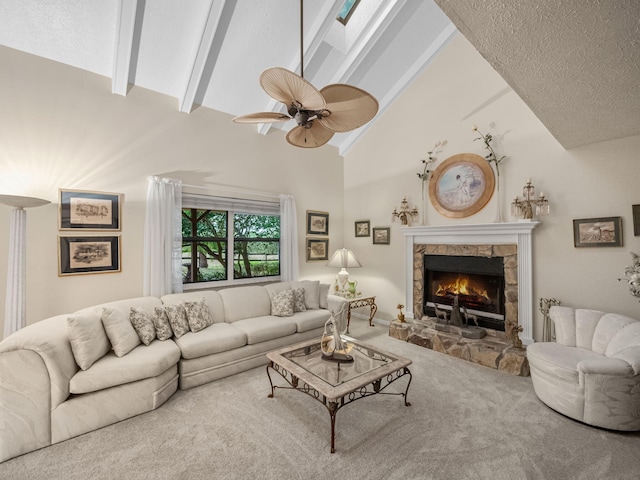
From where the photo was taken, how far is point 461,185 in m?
4.14

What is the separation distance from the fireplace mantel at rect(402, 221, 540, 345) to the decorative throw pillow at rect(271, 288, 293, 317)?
7.55 feet

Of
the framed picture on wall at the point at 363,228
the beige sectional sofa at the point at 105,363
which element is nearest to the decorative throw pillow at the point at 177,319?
the beige sectional sofa at the point at 105,363

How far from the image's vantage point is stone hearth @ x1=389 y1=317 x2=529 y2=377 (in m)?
3.11

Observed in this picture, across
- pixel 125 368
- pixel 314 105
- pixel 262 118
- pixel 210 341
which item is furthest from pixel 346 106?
pixel 125 368

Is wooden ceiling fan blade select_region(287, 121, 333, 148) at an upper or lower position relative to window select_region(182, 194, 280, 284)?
upper

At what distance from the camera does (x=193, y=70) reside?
11.1 feet

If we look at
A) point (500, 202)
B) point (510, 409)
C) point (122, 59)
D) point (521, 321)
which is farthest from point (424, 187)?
point (122, 59)

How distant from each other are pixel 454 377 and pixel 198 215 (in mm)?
3879

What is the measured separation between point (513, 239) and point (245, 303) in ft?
11.8

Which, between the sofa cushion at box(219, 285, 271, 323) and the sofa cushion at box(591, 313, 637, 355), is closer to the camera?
the sofa cushion at box(591, 313, 637, 355)

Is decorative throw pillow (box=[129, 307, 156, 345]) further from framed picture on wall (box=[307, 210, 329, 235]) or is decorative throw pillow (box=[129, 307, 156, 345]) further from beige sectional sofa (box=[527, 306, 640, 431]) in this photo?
beige sectional sofa (box=[527, 306, 640, 431])

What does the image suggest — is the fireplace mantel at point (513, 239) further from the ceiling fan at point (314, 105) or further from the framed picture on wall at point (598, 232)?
the ceiling fan at point (314, 105)

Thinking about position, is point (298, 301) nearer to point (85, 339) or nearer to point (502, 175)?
point (85, 339)

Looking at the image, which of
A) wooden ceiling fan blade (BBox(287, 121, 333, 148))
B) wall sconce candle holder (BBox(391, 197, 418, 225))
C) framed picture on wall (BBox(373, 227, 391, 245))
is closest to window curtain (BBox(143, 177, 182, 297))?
wooden ceiling fan blade (BBox(287, 121, 333, 148))
